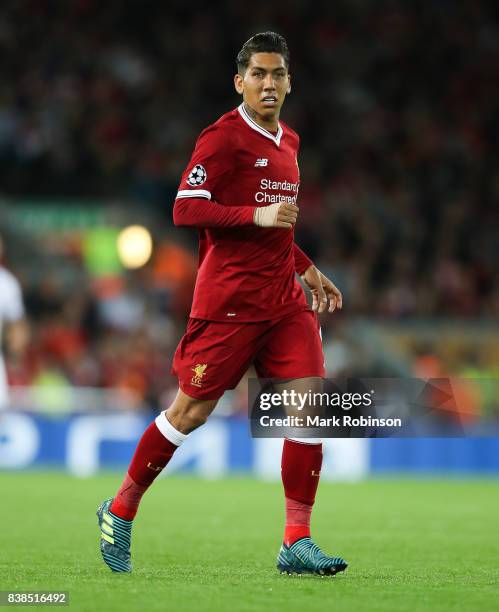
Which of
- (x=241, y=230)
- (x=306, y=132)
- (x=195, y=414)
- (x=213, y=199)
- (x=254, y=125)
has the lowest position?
(x=195, y=414)

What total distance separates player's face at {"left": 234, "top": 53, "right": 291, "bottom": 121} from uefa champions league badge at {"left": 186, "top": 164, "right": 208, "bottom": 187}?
38 centimetres

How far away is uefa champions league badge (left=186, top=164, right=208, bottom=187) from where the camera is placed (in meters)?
5.44

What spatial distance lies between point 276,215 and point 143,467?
1243mm

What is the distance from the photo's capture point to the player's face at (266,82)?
219 inches

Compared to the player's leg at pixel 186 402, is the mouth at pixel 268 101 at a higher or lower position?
higher

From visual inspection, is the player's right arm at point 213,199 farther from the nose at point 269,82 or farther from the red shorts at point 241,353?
the red shorts at point 241,353

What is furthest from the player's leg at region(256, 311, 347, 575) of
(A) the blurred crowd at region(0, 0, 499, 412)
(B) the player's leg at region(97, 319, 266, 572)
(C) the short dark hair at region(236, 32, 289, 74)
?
(A) the blurred crowd at region(0, 0, 499, 412)

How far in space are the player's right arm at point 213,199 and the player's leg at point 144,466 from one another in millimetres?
757

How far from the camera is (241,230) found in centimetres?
557

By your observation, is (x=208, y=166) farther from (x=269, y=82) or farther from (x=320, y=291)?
(x=320, y=291)

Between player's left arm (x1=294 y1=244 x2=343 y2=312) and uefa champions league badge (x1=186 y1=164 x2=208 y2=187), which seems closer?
uefa champions league badge (x1=186 y1=164 x2=208 y2=187)

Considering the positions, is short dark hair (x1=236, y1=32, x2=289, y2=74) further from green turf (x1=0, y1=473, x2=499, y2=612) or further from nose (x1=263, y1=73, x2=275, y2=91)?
green turf (x1=0, y1=473, x2=499, y2=612)

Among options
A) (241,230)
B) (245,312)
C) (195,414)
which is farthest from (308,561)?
(241,230)

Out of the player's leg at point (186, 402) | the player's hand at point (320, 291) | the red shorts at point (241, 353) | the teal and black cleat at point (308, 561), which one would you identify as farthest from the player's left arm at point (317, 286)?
the teal and black cleat at point (308, 561)
